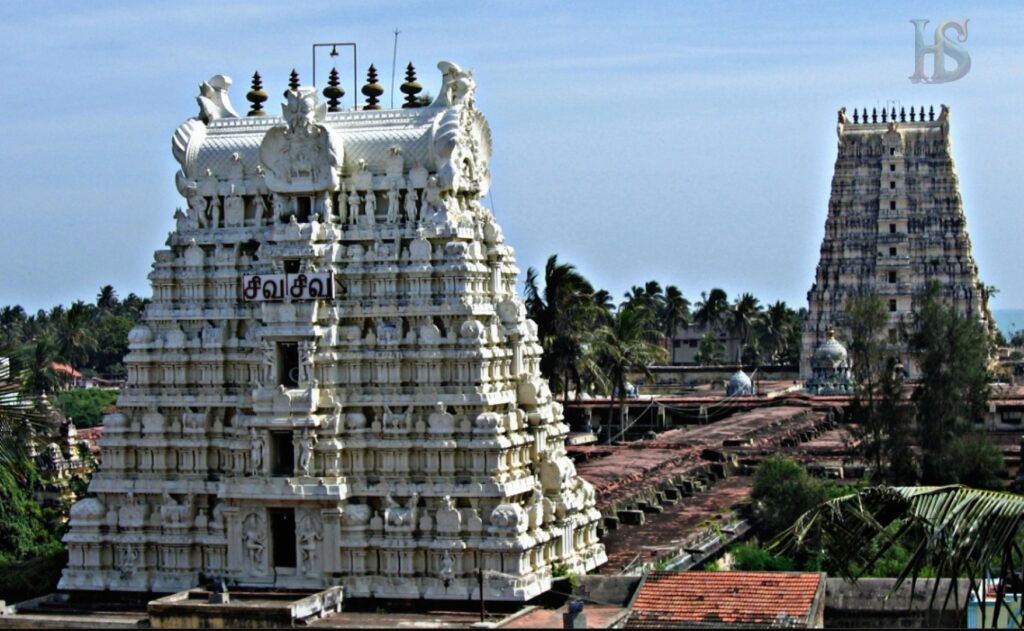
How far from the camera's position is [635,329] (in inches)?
3533

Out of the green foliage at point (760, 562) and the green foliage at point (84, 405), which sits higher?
the green foliage at point (84, 405)

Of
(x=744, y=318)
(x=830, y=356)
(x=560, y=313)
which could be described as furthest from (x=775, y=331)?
(x=560, y=313)

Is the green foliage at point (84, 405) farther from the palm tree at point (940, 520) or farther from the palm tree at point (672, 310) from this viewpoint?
the palm tree at point (940, 520)

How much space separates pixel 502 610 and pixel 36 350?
77.9 meters

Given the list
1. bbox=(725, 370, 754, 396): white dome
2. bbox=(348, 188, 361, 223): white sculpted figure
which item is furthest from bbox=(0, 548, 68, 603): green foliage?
bbox=(725, 370, 754, 396): white dome

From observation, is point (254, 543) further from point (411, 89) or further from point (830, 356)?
point (830, 356)

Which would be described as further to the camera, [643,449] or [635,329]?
[635,329]

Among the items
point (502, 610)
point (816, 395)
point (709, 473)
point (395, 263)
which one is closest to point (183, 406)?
point (395, 263)

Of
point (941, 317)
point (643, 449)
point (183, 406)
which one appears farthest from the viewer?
point (643, 449)

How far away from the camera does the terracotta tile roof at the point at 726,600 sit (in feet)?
126

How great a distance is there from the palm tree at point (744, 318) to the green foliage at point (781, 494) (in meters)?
94.6

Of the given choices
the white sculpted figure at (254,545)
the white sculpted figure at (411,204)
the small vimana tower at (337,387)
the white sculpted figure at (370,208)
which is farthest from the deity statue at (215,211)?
the white sculpted figure at (254,545)

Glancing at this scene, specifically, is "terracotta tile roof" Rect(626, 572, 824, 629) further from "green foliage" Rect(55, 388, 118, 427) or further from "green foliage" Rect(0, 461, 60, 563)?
"green foliage" Rect(55, 388, 118, 427)

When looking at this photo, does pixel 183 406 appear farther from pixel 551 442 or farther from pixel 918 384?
pixel 918 384
